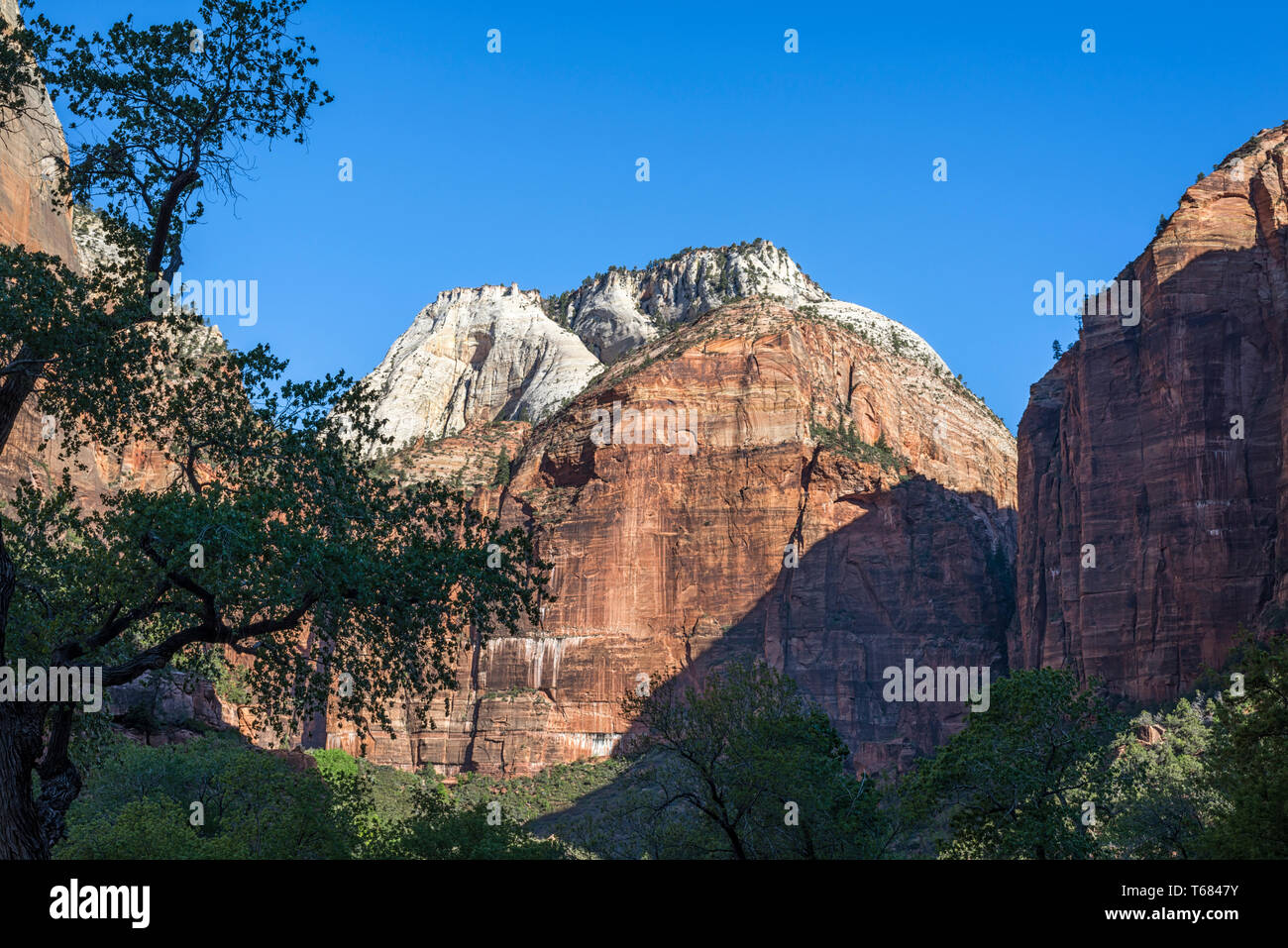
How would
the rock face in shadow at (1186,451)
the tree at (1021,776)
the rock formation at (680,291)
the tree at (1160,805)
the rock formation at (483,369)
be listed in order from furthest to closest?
1. the rock formation at (680,291)
2. the rock formation at (483,369)
3. the rock face in shadow at (1186,451)
4. the tree at (1160,805)
5. the tree at (1021,776)

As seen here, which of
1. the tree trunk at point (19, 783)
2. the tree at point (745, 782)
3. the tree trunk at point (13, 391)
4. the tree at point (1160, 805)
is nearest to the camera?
the tree trunk at point (19, 783)

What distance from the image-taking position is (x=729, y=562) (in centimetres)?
11044

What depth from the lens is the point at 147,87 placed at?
20141 mm

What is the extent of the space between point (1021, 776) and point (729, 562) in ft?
265

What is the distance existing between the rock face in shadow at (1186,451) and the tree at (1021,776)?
34907 mm

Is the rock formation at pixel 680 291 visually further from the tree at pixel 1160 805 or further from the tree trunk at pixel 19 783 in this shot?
the tree trunk at pixel 19 783

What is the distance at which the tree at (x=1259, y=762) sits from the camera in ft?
81.1

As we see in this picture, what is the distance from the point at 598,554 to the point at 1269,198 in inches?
2426

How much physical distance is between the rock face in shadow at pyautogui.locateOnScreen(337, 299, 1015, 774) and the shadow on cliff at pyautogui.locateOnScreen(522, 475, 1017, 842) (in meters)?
0.16

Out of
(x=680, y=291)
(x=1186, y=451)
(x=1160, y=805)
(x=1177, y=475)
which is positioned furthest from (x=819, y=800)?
(x=680, y=291)

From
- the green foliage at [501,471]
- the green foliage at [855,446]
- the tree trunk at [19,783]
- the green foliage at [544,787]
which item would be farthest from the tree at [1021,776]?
the green foliage at [501,471]

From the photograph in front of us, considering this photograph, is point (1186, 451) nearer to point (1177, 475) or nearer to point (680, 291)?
point (1177, 475)

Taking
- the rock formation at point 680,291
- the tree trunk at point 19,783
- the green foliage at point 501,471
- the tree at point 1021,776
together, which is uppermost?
the rock formation at point 680,291
